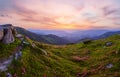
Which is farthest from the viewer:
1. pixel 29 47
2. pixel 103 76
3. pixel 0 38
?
pixel 29 47

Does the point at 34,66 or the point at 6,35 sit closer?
the point at 34,66

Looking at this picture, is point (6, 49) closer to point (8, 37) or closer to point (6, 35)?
point (8, 37)

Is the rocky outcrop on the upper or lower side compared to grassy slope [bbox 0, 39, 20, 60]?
upper

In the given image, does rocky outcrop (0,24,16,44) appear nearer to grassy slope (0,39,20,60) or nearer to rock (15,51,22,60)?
grassy slope (0,39,20,60)

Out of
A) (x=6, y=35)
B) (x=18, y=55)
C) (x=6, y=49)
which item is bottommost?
(x=18, y=55)

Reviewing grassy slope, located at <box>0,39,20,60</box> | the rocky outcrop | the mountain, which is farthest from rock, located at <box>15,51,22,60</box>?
the rocky outcrop

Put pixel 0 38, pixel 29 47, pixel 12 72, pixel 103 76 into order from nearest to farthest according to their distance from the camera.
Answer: pixel 12 72 < pixel 103 76 < pixel 0 38 < pixel 29 47

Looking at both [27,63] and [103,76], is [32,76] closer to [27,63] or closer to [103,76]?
[27,63]

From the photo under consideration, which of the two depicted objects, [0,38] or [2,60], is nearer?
[2,60]

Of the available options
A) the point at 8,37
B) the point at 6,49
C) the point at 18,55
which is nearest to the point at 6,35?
the point at 8,37

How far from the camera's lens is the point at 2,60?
38844mm

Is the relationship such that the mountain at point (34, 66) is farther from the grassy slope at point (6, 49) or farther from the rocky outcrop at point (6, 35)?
the rocky outcrop at point (6, 35)

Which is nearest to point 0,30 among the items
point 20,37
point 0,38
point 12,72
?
point 0,38

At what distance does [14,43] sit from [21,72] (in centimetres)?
937
